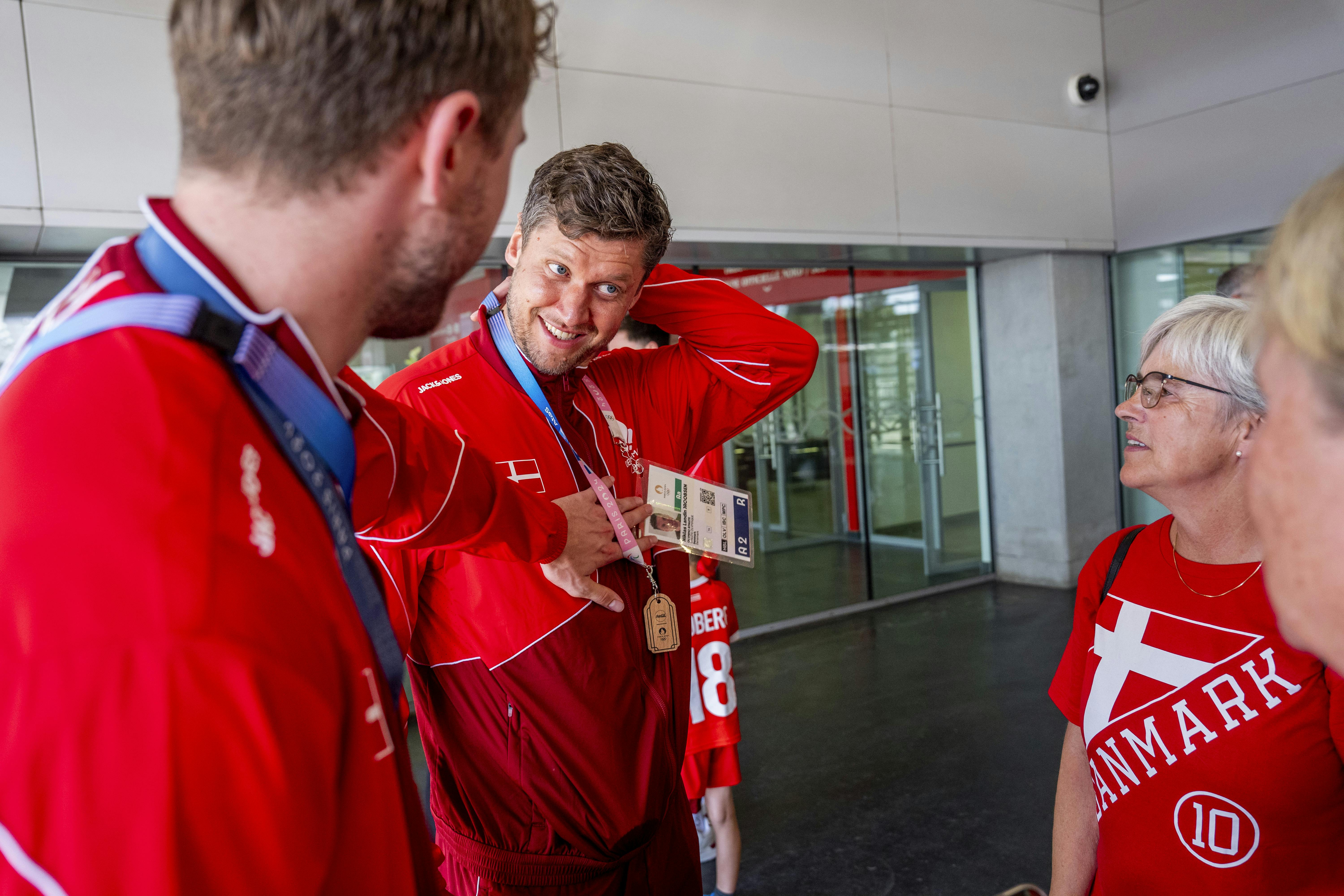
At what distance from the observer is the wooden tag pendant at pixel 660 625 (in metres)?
1.61

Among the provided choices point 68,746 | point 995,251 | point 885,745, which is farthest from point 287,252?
point 995,251

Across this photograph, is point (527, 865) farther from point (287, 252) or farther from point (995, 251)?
point (995, 251)

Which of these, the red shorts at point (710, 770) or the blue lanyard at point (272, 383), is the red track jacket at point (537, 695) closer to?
the blue lanyard at point (272, 383)

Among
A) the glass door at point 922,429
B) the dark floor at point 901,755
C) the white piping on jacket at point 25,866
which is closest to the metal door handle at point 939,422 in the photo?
the glass door at point 922,429

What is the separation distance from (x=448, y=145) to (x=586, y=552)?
913 mm

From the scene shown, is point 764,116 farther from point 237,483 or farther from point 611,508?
point 237,483

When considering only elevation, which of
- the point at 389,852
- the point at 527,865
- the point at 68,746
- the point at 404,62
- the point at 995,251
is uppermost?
the point at 995,251

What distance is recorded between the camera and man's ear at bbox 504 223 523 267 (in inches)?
68.2

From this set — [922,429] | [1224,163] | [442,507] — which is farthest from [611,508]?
[1224,163]

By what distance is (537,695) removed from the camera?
149 cm

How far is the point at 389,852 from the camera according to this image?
2.09 ft

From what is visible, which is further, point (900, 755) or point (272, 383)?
point (900, 755)

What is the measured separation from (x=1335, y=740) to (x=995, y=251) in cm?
629

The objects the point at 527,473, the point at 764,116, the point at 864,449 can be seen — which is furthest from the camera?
the point at 864,449
